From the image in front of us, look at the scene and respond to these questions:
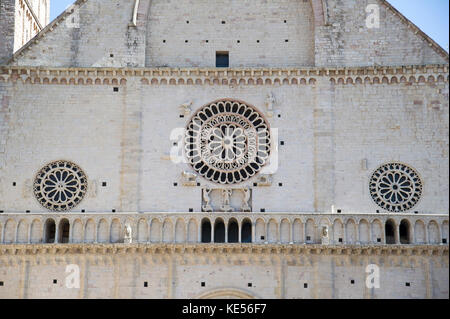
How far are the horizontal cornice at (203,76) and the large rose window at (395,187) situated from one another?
7.52ft

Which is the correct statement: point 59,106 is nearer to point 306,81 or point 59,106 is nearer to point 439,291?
point 306,81

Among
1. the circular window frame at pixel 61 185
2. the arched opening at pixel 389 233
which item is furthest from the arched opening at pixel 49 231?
the arched opening at pixel 389 233

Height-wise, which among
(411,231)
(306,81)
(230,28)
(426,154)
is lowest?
(411,231)

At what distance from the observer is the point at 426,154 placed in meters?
22.6

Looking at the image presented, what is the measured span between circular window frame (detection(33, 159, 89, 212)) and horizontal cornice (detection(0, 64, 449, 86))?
2173 mm

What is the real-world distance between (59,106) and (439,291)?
10.4 m

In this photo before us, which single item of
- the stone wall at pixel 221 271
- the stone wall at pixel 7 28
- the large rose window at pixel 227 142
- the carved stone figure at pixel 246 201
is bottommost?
the stone wall at pixel 221 271

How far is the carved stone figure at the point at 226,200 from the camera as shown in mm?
22359

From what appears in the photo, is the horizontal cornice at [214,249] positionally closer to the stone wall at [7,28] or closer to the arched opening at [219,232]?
the arched opening at [219,232]

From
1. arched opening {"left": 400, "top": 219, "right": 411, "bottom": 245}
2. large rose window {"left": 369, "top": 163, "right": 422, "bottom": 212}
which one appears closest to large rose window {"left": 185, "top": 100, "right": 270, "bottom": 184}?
large rose window {"left": 369, "top": 163, "right": 422, "bottom": 212}

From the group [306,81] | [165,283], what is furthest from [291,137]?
[165,283]

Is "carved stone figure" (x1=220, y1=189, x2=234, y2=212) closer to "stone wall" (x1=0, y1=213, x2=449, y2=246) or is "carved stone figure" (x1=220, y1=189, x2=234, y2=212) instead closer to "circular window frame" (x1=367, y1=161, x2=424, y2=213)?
"stone wall" (x1=0, y1=213, x2=449, y2=246)

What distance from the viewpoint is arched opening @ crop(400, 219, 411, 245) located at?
22.2 meters

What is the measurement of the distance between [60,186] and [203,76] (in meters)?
4.55
